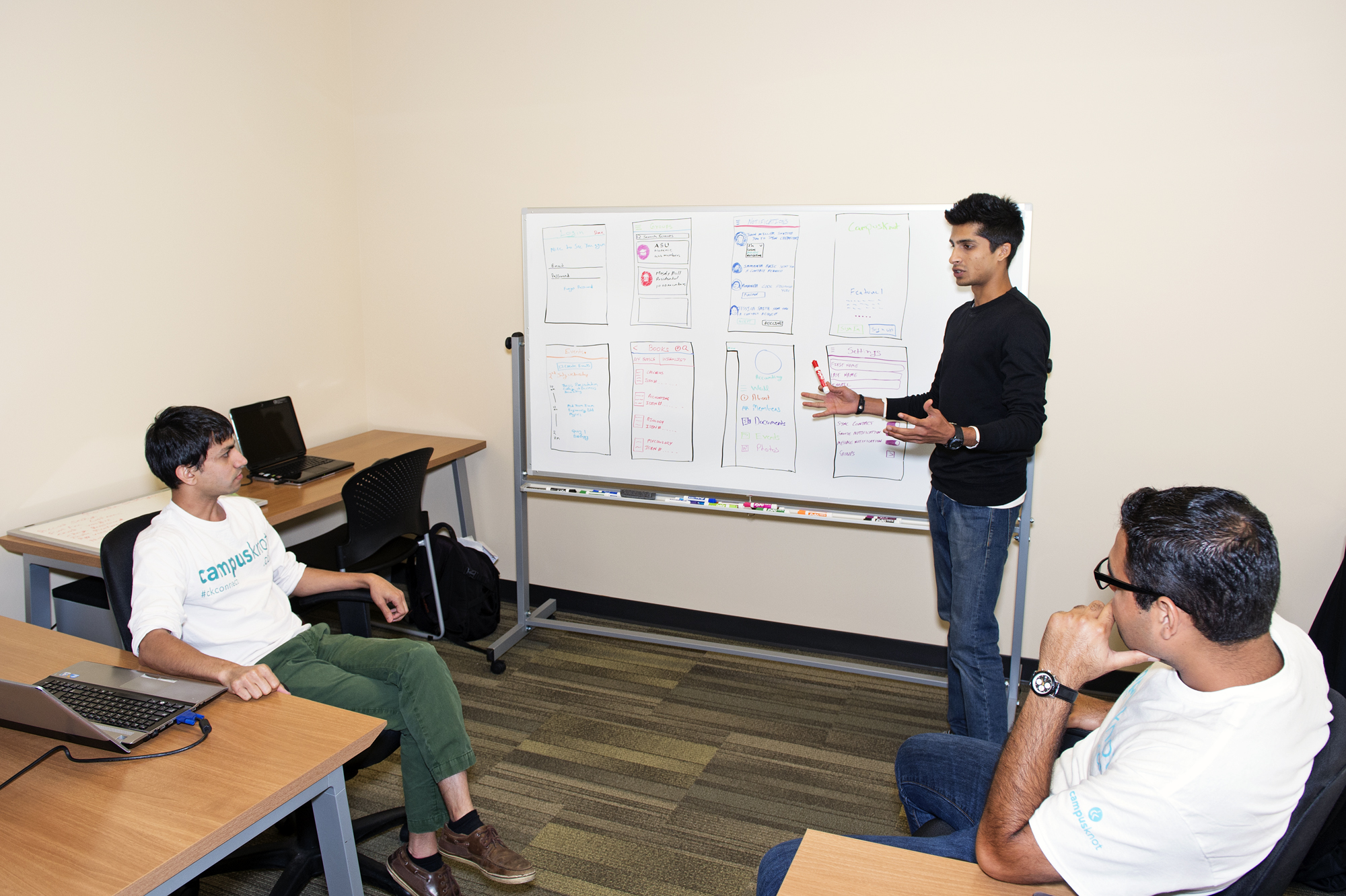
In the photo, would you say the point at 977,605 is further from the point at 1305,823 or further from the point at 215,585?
the point at 215,585

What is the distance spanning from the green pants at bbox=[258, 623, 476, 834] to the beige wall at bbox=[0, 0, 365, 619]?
1371 mm

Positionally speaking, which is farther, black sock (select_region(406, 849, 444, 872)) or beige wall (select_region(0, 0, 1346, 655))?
beige wall (select_region(0, 0, 1346, 655))

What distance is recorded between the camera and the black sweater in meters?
2.35

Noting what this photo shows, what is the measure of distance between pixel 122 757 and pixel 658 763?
1.66 meters

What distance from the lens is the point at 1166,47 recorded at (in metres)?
2.74

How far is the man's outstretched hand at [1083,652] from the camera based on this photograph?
1317 mm

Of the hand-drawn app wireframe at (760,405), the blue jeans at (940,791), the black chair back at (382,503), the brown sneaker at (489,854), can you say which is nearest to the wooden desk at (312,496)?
the black chair back at (382,503)

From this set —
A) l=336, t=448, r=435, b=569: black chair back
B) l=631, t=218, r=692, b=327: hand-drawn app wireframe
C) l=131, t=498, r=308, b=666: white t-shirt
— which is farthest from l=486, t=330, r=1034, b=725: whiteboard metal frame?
l=131, t=498, r=308, b=666: white t-shirt

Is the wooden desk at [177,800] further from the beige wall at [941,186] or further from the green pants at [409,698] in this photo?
the beige wall at [941,186]

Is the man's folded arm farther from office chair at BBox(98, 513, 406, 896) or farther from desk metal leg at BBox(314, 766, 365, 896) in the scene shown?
office chair at BBox(98, 513, 406, 896)

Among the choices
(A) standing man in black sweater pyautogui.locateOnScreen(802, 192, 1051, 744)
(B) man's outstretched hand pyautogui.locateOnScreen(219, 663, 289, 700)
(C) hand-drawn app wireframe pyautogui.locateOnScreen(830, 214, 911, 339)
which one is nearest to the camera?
(B) man's outstretched hand pyautogui.locateOnScreen(219, 663, 289, 700)

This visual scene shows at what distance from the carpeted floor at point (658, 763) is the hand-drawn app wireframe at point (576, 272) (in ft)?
4.59

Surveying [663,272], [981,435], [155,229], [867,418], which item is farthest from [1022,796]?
A: [155,229]

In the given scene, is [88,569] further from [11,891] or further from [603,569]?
[603,569]
